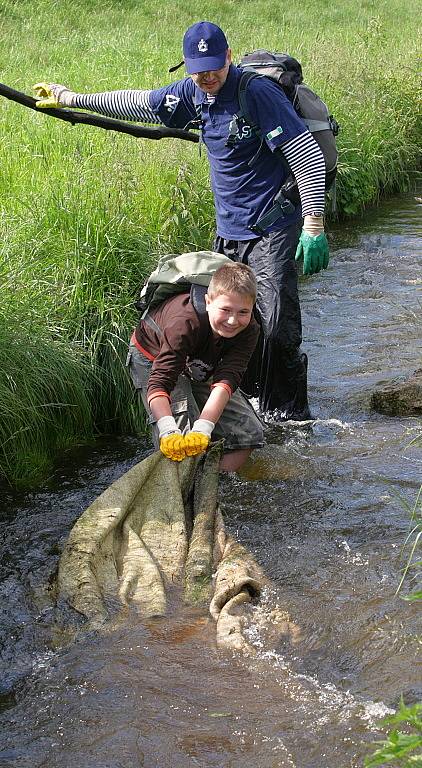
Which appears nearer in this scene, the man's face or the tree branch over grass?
the man's face

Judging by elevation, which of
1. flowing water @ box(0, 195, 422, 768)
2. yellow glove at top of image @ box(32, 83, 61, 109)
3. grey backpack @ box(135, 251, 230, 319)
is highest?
yellow glove at top of image @ box(32, 83, 61, 109)

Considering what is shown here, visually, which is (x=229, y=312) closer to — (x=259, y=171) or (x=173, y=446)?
(x=173, y=446)

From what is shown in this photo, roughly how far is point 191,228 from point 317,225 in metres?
1.82

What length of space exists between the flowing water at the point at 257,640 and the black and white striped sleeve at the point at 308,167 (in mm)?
1453

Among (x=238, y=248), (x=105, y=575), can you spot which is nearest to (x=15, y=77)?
(x=238, y=248)

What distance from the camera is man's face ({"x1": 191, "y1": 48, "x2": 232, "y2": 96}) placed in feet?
17.7

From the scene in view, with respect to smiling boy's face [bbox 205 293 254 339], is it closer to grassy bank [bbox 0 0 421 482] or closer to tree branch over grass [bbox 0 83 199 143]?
grassy bank [bbox 0 0 421 482]

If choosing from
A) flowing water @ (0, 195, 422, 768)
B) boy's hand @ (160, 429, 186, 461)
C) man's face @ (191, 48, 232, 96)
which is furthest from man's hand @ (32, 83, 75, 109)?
boy's hand @ (160, 429, 186, 461)

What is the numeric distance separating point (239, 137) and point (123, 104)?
99 cm

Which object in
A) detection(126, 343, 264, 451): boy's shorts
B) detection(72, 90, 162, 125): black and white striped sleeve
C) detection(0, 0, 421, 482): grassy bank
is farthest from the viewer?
detection(72, 90, 162, 125): black and white striped sleeve

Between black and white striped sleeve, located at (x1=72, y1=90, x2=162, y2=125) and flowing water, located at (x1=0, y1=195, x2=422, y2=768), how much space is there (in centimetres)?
200

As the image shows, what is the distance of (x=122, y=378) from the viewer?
19.6 feet

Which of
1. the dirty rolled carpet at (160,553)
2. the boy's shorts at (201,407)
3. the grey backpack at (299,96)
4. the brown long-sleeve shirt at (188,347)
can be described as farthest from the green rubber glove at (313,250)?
the dirty rolled carpet at (160,553)

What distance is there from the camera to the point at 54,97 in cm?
607
